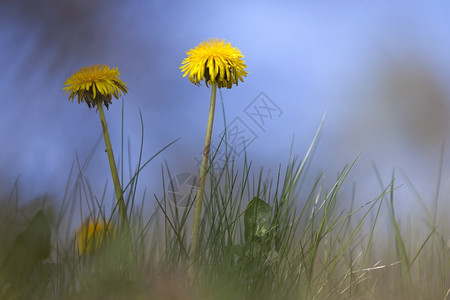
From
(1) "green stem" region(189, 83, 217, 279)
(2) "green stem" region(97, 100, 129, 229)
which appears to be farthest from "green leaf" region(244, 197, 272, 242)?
(2) "green stem" region(97, 100, 129, 229)

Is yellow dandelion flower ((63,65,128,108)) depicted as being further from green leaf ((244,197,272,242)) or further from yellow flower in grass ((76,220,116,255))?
green leaf ((244,197,272,242))

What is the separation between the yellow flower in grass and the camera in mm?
982

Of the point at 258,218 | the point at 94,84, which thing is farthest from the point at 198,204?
the point at 94,84

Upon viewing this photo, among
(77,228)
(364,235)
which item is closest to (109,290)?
(77,228)

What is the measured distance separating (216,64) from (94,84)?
268 millimetres

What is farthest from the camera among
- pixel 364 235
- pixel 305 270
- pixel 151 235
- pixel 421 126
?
pixel 421 126

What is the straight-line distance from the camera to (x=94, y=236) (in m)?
0.99

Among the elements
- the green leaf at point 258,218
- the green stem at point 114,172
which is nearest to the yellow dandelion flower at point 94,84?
the green stem at point 114,172

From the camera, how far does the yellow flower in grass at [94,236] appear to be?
0.98 metres

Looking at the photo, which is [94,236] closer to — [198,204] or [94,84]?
[198,204]

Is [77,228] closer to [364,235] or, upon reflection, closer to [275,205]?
[275,205]

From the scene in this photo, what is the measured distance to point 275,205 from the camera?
110 centimetres

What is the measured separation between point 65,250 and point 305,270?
0.46 metres

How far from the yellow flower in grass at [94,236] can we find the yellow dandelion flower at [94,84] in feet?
0.87
